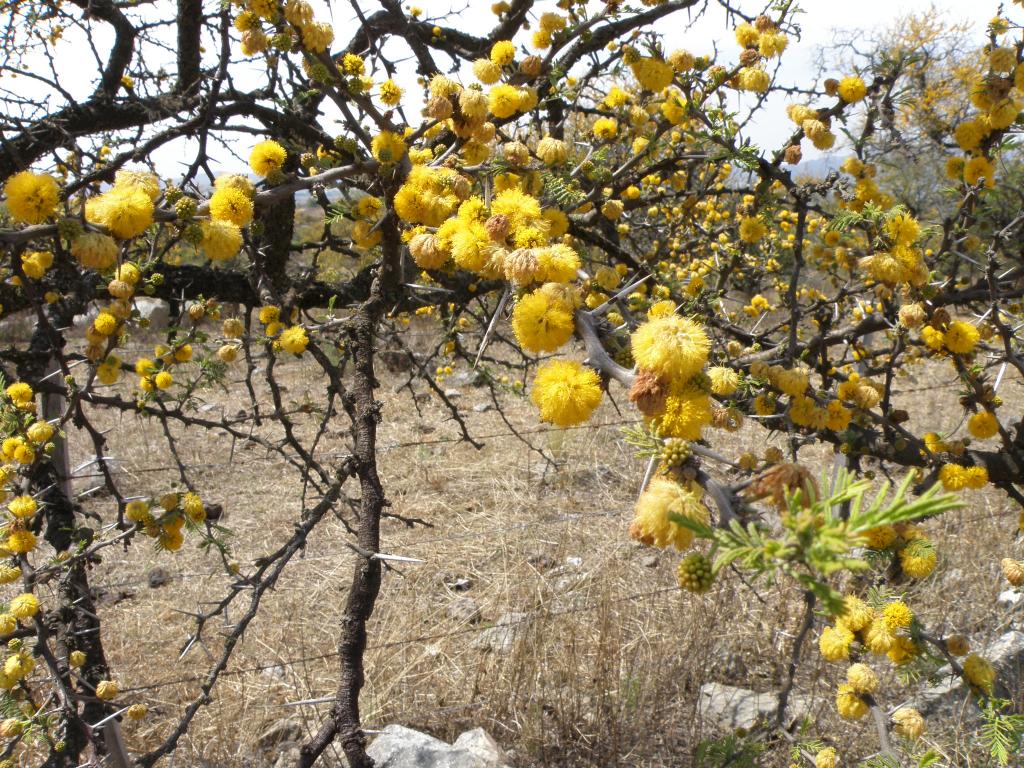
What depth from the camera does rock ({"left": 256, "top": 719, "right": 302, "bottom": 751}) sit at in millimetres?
3492

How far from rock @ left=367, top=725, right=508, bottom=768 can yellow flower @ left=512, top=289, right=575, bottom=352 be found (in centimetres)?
246

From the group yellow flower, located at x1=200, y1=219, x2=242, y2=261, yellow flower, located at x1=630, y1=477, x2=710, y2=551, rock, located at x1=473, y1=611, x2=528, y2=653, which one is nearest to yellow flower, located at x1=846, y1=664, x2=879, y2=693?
yellow flower, located at x1=630, y1=477, x2=710, y2=551

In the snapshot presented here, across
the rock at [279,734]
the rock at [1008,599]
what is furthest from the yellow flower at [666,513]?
the rock at [1008,599]

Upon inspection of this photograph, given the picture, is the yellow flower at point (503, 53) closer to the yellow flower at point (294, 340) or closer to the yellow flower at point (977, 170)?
the yellow flower at point (294, 340)

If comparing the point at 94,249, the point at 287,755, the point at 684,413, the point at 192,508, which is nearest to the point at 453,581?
the point at 287,755

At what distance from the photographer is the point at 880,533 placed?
1472 millimetres

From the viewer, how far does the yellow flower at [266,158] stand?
162cm

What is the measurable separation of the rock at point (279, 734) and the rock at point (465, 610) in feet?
4.05

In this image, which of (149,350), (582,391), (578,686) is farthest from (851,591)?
(149,350)

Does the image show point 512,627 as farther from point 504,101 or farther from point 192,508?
point 504,101

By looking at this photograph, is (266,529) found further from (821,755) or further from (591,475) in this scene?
(821,755)

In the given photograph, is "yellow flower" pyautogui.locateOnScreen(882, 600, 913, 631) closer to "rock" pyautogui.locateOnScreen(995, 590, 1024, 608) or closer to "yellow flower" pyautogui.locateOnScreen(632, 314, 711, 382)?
"yellow flower" pyautogui.locateOnScreen(632, 314, 711, 382)

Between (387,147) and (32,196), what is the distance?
75 centimetres

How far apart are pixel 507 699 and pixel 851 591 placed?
2.09 m
